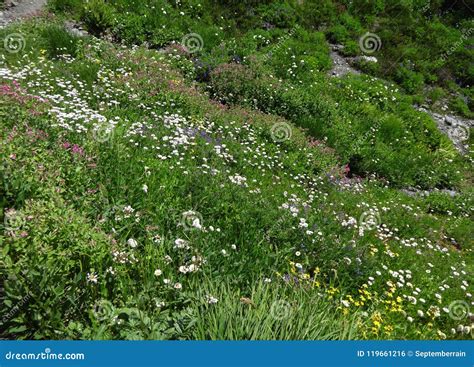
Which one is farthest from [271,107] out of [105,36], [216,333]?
[216,333]

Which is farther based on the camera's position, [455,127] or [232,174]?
[455,127]

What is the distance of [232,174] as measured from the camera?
8.38 meters

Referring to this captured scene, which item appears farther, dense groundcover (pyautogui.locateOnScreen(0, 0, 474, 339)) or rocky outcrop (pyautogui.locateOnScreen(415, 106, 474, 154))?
rocky outcrop (pyautogui.locateOnScreen(415, 106, 474, 154))

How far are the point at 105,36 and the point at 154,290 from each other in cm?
1135

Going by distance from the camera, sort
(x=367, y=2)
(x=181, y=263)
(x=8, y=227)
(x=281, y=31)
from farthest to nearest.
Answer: (x=367, y=2) < (x=281, y=31) < (x=181, y=263) < (x=8, y=227)

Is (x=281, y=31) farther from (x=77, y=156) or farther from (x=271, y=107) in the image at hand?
(x=77, y=156)

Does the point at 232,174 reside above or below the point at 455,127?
below

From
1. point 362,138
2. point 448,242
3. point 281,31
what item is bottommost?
point 448,242

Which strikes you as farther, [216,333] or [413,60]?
[413,60]

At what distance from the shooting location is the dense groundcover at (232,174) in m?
4.38

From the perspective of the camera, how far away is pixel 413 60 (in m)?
17.5

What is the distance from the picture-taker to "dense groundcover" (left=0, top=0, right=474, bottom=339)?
14.4 ft

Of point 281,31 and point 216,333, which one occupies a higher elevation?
point 281,31

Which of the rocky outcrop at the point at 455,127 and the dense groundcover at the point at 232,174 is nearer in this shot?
the dense groundcover at the point at 232,174
